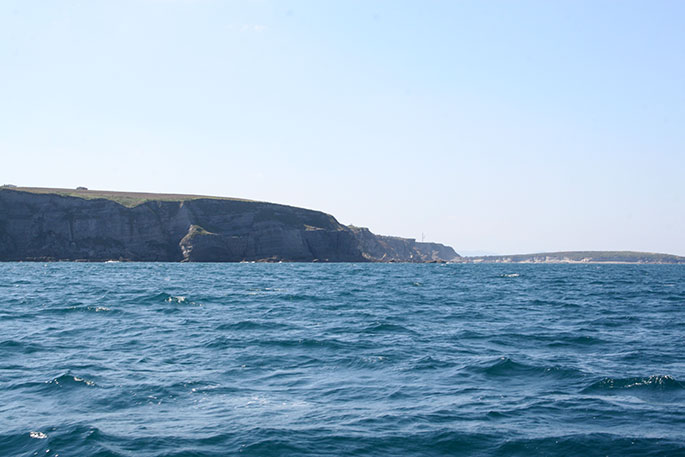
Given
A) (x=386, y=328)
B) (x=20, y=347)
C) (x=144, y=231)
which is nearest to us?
(x=20, y=347)

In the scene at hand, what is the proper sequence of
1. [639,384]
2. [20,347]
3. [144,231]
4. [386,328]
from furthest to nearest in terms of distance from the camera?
[144,231] → [386,328] → [20,347] → [639,384]

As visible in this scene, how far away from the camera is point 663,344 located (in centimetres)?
2381

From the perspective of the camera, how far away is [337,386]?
16.5m

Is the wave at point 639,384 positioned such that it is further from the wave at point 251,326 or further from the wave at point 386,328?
the wave at point 251,326

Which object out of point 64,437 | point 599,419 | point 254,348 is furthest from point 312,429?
point 254,348

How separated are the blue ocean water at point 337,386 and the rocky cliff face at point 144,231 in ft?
488

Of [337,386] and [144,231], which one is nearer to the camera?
[337,386]

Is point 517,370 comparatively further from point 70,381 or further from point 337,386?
point 70,381

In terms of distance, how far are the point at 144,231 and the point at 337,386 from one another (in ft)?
568

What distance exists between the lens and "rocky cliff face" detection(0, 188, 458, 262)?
6457 inches

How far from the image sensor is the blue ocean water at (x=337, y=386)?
11.7 metres

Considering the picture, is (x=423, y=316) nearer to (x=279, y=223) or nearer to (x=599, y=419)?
(x=599, y=419)

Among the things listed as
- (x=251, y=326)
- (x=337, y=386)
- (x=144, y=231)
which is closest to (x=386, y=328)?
(x=251, y=326)

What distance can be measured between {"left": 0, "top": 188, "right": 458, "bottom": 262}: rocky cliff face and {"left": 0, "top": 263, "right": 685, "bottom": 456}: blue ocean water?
488 feet
